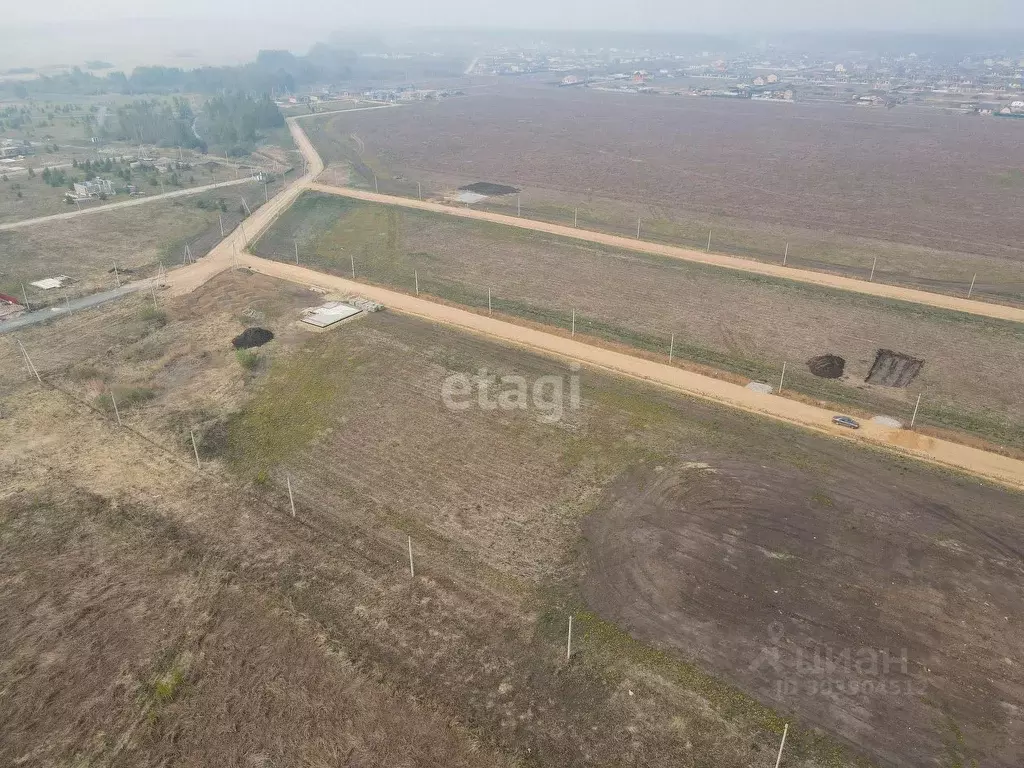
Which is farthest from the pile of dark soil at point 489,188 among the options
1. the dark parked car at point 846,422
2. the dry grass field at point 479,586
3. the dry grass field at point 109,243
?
the dark parked car at point 846,422

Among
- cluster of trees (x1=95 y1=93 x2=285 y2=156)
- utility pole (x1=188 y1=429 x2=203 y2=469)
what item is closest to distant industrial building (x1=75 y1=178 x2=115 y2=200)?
cluster of trees (x1=95 y1=93 x2=285 y2=156)

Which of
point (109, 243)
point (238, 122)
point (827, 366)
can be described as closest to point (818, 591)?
point (827, 366)

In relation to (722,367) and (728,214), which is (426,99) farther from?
(722,367)

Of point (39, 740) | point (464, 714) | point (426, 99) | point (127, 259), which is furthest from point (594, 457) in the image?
point (426, 99)

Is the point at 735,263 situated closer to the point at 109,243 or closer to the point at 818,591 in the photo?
the point at 818,591

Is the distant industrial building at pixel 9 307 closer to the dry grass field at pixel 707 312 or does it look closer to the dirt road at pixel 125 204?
the dry grass field at pixel 707 312

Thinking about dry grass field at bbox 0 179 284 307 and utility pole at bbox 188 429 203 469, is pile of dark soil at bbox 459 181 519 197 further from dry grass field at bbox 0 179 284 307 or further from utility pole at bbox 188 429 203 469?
utility pole at bbox 188 429 203 469
